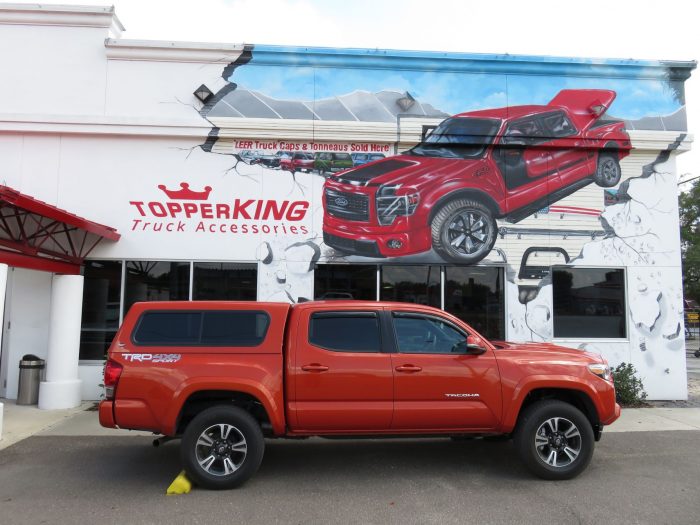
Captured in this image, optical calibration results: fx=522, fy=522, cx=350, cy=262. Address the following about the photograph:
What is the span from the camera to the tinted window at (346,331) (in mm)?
5781

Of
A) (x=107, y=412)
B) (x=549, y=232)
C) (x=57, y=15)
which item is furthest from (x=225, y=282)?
(x=549, y=232)

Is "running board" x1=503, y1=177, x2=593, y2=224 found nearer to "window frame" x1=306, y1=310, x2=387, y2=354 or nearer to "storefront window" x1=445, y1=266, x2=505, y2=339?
"storefront window" x1=445, y1=266, x2=505, y2=339

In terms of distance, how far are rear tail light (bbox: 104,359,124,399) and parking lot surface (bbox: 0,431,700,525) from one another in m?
1.04

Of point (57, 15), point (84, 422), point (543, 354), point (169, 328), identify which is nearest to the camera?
point (169, 328)

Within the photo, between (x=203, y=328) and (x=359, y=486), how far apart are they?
240cm

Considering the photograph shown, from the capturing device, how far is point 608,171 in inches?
447

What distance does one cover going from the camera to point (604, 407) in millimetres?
→ 5805

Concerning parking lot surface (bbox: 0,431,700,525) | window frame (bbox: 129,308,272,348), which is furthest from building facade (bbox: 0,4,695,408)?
window frame (bbox: 129,308,272,348)

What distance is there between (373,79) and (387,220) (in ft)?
10.1

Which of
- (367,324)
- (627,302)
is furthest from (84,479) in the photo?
(627,302)

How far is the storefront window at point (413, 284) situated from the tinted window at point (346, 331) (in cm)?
480

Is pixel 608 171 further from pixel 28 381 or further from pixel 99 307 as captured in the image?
pixel 28 381

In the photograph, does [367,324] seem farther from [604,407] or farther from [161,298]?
[161,298]

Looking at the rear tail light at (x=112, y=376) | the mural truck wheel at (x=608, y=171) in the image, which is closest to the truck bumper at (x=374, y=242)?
the mural truck wheel at (x=608, y=171)
